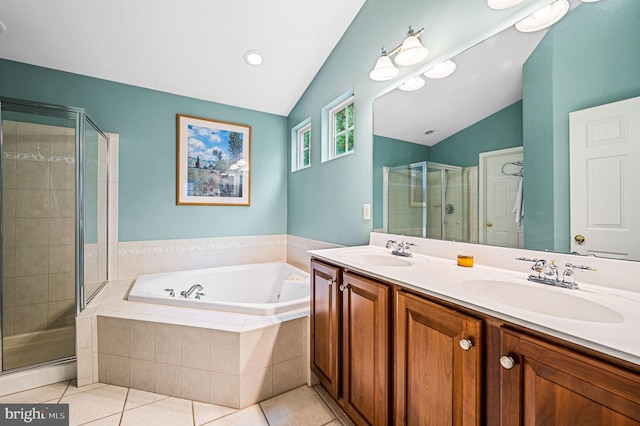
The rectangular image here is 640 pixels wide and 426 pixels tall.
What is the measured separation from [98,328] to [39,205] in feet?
4.11

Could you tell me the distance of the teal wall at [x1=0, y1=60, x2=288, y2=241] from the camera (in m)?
2.31

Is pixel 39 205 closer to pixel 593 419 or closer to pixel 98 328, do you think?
pixel 98 328

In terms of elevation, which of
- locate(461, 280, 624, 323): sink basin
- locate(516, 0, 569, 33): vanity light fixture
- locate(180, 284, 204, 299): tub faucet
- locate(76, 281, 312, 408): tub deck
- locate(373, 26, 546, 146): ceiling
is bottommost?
locate(76, 281, 312, 408): tub deck

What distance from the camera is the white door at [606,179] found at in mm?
883

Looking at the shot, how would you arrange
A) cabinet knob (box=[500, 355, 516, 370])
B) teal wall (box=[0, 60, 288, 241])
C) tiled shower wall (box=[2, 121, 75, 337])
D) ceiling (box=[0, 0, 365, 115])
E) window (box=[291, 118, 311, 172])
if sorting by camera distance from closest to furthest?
cabinet knob (box=[500, 355, 516, 370]) → ceiling (box=[0, 0, 365, 115]) → tiled shower wall (box=[2, 121, 75, 337]) → teal wall (box=[0, 60, 288, 241]) → window (box=[291, 118, 311, 172])

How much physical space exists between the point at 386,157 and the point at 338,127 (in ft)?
2.65

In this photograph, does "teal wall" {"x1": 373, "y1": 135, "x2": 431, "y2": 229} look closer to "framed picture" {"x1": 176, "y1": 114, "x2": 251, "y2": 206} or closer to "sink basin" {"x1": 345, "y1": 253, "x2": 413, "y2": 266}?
"sink basin" {"x1": 345, "y1": 253, "x2": 413, "y2": 266}

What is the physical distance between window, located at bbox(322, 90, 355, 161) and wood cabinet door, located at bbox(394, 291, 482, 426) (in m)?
1.58

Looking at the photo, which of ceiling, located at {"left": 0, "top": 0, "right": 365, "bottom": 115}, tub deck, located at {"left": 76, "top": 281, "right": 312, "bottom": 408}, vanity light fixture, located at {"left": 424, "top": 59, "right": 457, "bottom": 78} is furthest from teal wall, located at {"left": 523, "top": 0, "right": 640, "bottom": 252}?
ceiling, located at {"left": 0, "top": 0, "right": 365, "bottom": 115}

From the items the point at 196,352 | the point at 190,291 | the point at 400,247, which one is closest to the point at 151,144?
the point at 190,291

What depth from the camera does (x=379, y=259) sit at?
1.67 m

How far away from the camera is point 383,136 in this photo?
193cm

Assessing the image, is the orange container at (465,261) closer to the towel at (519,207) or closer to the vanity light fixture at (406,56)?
the towel at (519,207)

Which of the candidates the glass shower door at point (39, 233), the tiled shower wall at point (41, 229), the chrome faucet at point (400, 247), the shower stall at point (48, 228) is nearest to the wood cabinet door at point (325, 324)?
the chrome faucet at point (400, 247)
